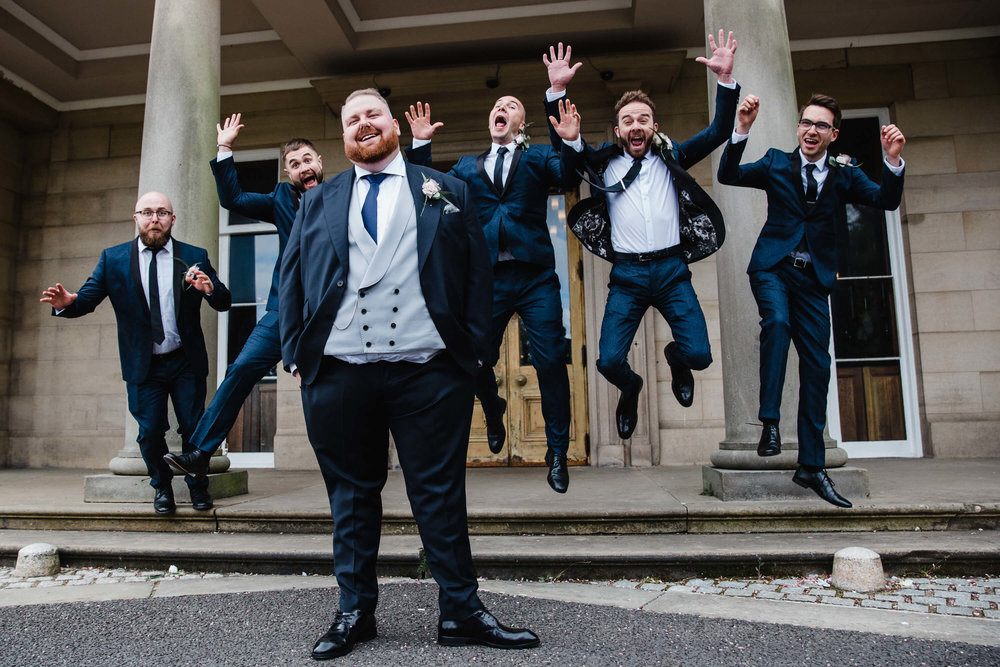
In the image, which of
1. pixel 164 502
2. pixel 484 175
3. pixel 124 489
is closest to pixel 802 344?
pixel 484 175

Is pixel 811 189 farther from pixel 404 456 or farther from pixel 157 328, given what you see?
pixel 157 328

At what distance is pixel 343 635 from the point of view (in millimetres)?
2570

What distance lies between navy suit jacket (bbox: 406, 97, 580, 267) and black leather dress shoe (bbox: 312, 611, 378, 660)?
217 centimetres

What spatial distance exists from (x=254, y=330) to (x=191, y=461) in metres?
0.87

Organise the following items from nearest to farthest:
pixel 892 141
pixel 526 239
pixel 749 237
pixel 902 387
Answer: pixel 892 141 → pixel 526 239 → pixel 749 237 → pixel 902 387

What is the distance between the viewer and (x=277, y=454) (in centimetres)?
841

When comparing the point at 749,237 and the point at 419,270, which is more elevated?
the point at 749,237

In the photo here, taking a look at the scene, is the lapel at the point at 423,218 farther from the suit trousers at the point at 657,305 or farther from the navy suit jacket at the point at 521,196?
the suit trousers at the point at 657,305

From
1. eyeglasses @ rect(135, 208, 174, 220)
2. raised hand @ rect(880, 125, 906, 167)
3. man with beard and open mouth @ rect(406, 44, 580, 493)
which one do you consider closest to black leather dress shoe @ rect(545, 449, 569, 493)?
man with beard and open mouth @ rect(406, 44, 580, 493)

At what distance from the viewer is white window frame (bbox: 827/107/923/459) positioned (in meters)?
8.08

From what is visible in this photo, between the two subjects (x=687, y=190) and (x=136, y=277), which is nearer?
(x=687, y=190)

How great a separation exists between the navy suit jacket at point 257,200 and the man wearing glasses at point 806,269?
8.88ft

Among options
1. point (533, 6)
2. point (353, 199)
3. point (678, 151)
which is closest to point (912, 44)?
point (533, 6)

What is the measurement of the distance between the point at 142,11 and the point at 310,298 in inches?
287
